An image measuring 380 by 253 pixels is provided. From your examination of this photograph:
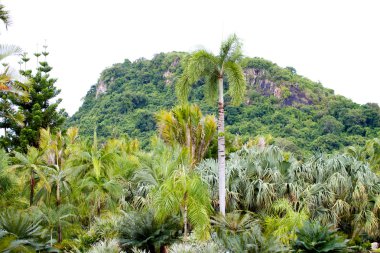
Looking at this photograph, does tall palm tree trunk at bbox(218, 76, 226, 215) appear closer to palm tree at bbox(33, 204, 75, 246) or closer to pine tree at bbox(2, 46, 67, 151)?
palm tree at bbox(33, 204, 75, 246)

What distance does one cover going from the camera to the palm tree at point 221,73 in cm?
1368

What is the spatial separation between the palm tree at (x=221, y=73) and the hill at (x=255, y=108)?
24.9 metres

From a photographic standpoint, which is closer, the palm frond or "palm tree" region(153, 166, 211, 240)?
"palm tree" region(153, 166, 211, 240)

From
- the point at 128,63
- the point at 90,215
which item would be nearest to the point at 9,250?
the point at 90,215

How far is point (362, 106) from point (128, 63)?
44.8 meters

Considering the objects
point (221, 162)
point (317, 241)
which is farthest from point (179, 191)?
point (317, 241)

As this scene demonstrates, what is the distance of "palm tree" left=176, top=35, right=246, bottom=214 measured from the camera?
13680 millimetres

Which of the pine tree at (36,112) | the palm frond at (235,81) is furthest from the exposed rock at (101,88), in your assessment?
the palm frond at (235,81)

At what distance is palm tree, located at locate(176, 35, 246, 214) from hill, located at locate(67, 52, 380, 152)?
81.8ft

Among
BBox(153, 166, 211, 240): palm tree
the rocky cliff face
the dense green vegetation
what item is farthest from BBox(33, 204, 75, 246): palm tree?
the rocky cliff face

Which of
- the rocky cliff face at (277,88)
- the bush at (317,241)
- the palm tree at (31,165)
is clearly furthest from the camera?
the rocky cliff face at (277,88)

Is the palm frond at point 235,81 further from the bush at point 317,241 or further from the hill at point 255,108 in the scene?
the hill at point 255,108

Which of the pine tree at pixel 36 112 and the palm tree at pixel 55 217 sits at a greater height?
the pine tree at pixel 36 112

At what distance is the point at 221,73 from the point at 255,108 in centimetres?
4309
